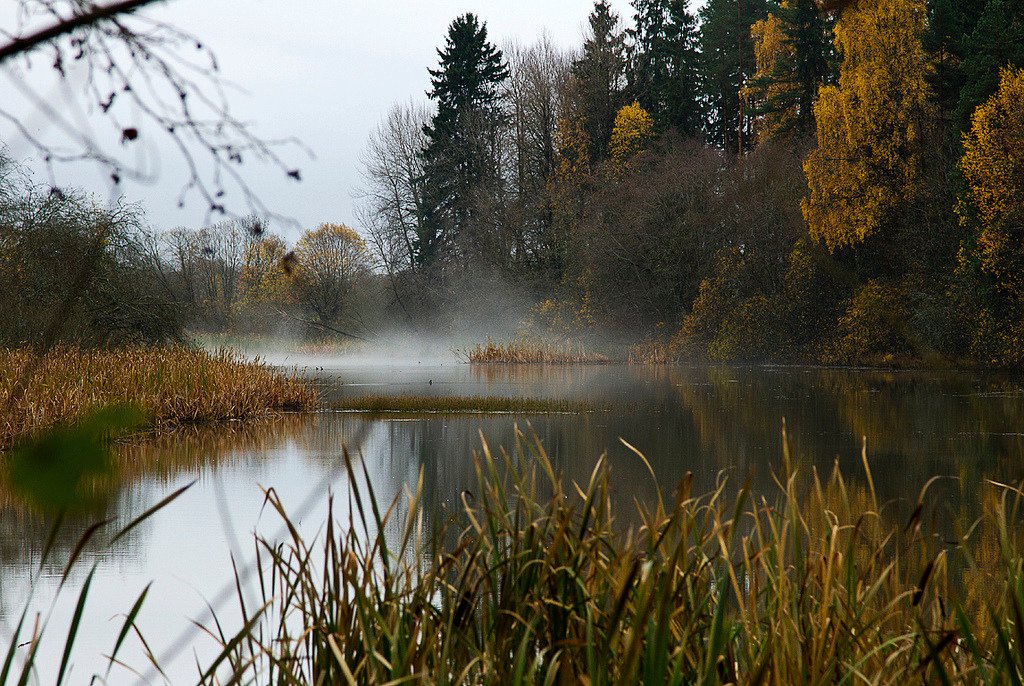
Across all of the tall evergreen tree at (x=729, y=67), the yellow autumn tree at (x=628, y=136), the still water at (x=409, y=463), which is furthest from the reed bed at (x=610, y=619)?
the tall evergreen tree at (x=729, y=67)

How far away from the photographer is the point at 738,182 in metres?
40.4

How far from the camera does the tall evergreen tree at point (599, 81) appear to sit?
47.8 meters

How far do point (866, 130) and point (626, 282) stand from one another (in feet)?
44.4

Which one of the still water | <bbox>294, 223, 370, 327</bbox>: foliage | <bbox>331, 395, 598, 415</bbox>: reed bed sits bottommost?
the still water

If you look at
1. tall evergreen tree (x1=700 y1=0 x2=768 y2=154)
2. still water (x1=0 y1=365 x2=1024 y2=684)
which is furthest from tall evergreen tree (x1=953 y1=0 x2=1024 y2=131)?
tall evergreen tree (x1=700 y1=0 x2=768 y2=154)

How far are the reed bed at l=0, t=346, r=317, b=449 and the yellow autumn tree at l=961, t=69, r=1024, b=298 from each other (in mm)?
15441

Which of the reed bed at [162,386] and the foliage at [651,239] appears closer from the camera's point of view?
the reed bed at [162,386]

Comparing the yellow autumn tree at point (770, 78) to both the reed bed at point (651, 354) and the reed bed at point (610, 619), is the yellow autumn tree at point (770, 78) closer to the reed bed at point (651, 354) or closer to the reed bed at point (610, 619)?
the reed bed at point (651, 354)

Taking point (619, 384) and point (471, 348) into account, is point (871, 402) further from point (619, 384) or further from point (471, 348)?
point (471, 348)

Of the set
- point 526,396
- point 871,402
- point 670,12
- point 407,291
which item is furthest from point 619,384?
point 670,12

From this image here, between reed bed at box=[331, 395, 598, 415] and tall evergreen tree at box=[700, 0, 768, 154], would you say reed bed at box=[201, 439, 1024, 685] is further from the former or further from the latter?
tall evergreen tree at box=[700, 0, 768, 154]

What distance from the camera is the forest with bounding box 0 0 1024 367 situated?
25.1m

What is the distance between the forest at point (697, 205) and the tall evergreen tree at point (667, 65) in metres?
0.13

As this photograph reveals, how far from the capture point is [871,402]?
19.0 m
